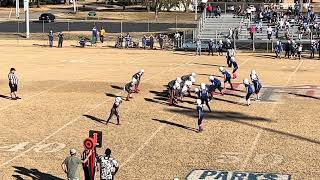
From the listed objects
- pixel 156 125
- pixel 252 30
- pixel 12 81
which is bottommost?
→ pixel 156 125

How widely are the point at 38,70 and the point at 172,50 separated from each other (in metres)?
15.7

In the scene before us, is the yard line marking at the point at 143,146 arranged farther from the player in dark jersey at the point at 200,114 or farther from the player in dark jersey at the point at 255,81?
the player in dark jersey at the point at 255,81

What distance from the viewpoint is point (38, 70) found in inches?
1401

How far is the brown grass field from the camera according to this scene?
57.2 feet

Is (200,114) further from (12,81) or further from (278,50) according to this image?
(278,50)

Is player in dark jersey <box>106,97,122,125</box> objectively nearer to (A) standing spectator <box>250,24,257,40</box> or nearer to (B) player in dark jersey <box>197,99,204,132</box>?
(B) player in dark jersey <box>197,99,204,132</box>

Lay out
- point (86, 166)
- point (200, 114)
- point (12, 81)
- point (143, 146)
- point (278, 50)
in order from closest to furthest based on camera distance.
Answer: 1. point (86, 166)
2. point (143, 146)
3. point (200, 114)
4. point (12, 81)
5. point (278, 50)

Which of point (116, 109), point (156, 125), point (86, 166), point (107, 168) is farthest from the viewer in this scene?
point (156, 125)

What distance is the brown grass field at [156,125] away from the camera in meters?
17.4

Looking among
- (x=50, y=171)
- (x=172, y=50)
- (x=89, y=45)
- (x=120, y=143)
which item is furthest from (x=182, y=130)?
(x=89, y=45)

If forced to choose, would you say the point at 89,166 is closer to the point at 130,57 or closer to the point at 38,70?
the point at 38,70

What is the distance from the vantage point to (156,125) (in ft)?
72.3

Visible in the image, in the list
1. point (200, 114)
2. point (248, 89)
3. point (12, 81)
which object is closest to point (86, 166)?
point (200, 114)

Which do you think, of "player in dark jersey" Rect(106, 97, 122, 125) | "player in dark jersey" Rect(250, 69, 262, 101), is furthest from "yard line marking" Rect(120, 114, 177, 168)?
"player in dark jersey" Rect(250, 69, 262, 101)
